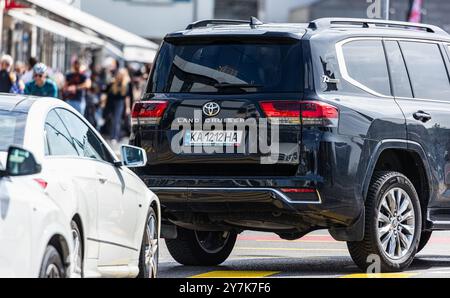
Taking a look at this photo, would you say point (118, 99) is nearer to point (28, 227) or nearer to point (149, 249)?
point (149, 249)

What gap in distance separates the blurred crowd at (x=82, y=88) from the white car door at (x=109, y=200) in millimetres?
12927

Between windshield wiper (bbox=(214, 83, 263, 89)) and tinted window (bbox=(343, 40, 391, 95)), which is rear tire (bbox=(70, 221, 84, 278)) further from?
tinted window (bbox=(343, 40, 391, 95))

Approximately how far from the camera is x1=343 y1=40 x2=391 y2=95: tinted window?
39.0ft

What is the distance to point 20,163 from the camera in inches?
300

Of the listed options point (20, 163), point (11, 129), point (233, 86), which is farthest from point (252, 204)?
point (20, 163)

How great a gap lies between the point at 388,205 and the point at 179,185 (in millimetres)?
1703

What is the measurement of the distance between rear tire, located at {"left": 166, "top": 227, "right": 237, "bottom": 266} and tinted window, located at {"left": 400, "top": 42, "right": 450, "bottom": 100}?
2020 mm

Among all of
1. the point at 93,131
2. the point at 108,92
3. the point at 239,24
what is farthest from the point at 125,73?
the point at 93,131

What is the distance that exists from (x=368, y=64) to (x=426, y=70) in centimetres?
86

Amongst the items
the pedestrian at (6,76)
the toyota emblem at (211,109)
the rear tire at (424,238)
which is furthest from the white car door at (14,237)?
the pedestrian at (6,76)
